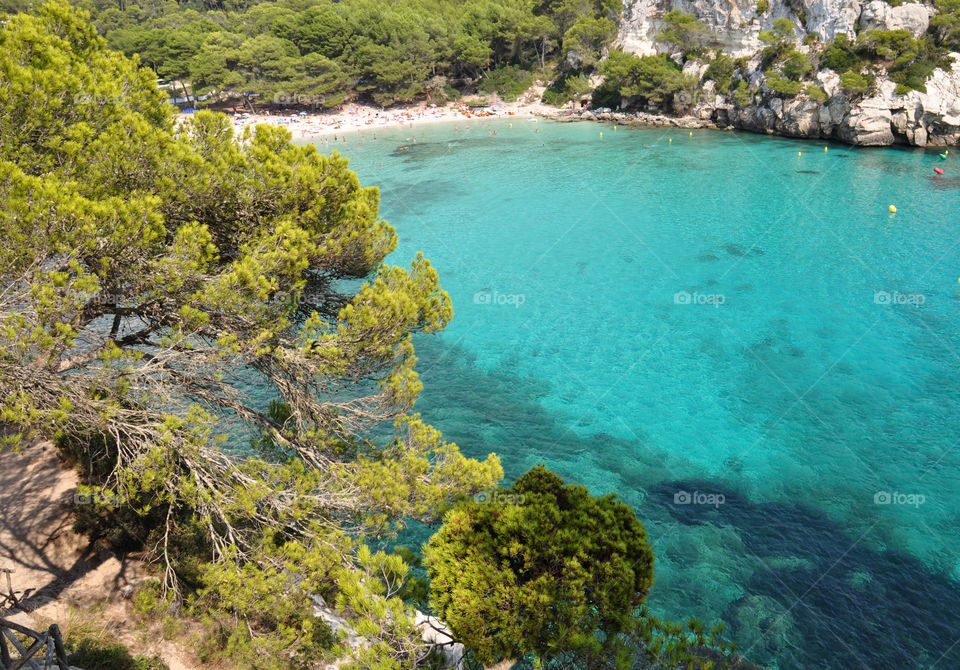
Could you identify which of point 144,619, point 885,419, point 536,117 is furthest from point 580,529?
point 536,117

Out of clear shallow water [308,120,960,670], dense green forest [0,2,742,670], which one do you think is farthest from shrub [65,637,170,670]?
clear shallow water [308,120,960,670]

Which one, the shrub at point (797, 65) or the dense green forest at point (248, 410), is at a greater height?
the shrub at point (797, 65)

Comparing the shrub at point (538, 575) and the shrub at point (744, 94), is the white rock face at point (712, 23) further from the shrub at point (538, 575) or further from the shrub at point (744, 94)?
the shrub at point (538, 575)

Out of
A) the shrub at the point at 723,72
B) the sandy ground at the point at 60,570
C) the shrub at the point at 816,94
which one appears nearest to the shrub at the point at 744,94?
the shrub at the point at 723,72

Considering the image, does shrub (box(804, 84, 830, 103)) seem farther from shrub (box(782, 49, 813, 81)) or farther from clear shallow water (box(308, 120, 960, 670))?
clear shallow water (box(308, 120, 960, 670))

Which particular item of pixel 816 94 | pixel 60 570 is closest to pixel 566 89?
pixel 816 94

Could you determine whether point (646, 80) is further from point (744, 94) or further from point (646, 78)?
point (744, 94)
